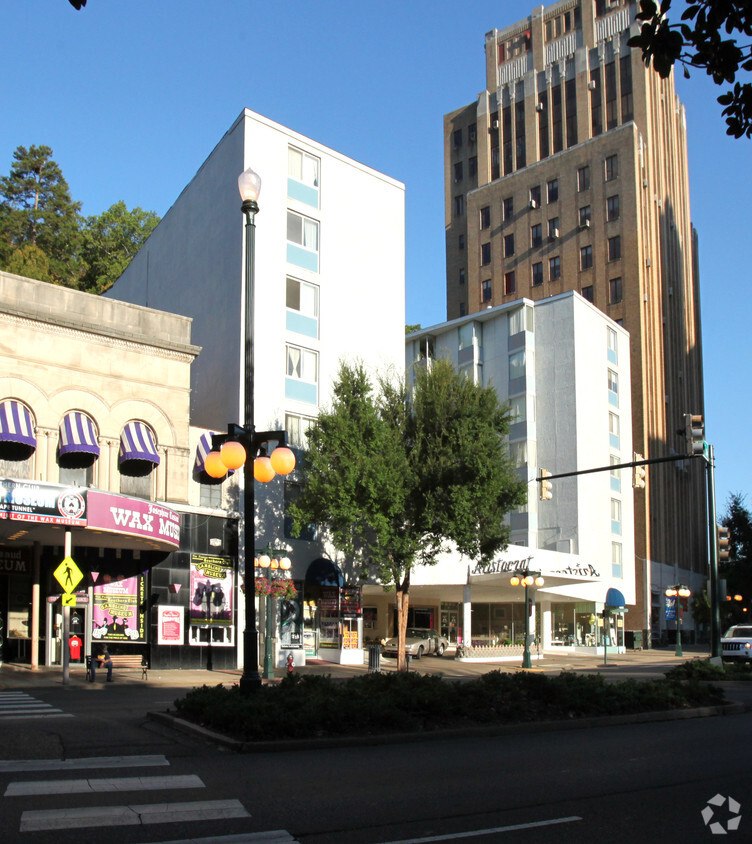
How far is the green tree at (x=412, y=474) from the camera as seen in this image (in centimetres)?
3428

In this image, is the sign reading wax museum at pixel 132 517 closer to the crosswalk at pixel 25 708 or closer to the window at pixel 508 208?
the crosswalk at pixel 25 708

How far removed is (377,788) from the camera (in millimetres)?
9508

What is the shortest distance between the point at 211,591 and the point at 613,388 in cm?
3787

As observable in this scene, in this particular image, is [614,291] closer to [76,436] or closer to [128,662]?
[76,436]

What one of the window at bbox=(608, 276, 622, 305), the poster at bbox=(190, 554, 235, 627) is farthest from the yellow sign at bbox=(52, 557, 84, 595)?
the window at bbox=(608, 276, 622, 305)

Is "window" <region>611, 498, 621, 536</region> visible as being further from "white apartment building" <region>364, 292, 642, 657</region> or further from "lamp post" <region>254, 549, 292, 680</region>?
"lamp post" <region>254, 549, 292, 680</region>

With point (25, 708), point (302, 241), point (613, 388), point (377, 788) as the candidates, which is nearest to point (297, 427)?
point (302, 241)

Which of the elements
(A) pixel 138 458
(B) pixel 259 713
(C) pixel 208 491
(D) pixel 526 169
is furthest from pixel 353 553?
(D) pixel 526 169

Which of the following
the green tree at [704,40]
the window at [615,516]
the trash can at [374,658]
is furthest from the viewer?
the window at [615,516]

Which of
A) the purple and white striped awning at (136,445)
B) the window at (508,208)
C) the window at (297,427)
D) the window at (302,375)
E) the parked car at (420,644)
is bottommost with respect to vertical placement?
the parked car at (420,644)

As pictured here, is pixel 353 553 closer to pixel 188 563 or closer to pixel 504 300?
pixel 188 563

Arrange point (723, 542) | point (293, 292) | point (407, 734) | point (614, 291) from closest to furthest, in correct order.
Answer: point (407, 734)
point (723, 542)
point (293, 292)
point (614, 291)

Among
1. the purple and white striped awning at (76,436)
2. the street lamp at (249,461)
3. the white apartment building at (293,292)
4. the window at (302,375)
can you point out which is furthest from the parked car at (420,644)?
the street lamp at (249,461)

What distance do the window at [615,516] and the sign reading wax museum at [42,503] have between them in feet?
138
